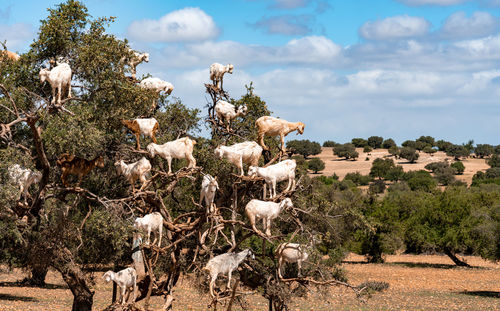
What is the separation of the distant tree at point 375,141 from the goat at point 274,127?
5192 inches

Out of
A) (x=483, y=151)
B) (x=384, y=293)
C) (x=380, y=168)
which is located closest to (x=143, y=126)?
(x=384, y=293)

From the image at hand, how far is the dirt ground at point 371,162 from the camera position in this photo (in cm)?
10956

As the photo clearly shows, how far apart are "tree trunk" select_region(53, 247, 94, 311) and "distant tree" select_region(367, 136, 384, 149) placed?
131m

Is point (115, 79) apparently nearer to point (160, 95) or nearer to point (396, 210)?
point (160, 95)

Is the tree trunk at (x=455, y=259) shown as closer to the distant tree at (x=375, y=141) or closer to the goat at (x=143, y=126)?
the goat at (x=143, y=126)

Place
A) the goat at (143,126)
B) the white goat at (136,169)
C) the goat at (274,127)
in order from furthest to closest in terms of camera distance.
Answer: the goat at (274,127), the goat at (143,126), the white goat at (136,169)

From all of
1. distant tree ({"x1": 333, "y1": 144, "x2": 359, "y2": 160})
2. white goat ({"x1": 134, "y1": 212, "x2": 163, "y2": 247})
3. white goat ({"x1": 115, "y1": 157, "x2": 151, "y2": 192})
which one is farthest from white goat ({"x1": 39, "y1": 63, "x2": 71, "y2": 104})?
distant tree ({"x1": 333, "y1": 144, "x2": 359, "y2": 160})

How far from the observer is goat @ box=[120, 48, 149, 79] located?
51.2ft

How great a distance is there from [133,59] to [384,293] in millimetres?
22544

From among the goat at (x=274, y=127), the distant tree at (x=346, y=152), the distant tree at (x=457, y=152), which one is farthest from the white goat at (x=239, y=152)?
the distant tree at (x=457, y=152)

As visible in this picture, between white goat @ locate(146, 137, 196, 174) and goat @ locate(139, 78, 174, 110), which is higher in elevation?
goat @ locate(139, 78, 174, 110)

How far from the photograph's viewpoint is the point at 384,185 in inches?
3853

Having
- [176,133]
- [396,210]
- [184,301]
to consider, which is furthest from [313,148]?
[176,133]

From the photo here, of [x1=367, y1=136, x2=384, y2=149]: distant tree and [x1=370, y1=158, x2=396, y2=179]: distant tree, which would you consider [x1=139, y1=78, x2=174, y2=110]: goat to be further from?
[x1=367, y1=136, x2=384, y2=149]: distant tree
